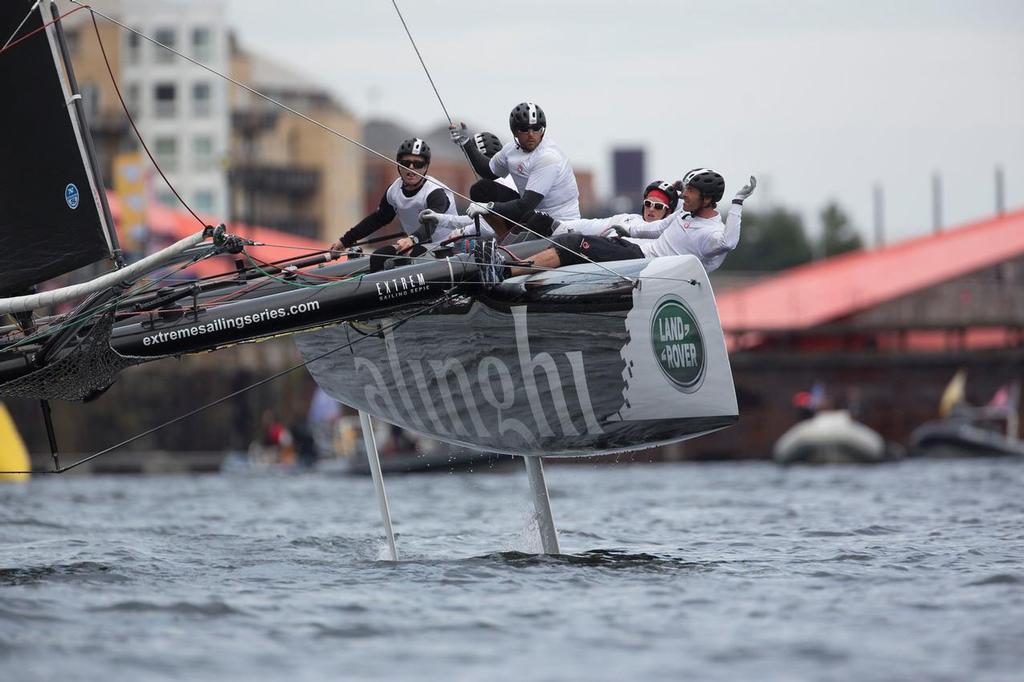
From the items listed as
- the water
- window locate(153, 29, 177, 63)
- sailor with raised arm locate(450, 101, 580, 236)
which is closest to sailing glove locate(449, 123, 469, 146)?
sailor with raised arm locate(450, 101, 580, 236)

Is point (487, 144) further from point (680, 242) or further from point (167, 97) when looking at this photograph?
point (167, 97)

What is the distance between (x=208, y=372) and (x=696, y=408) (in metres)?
29.7

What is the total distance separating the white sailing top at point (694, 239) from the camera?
32.0 feet

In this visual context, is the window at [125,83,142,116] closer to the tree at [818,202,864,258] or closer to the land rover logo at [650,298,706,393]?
the tree at [818,202,864,258]

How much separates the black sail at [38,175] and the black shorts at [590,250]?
Result: 2.93 m

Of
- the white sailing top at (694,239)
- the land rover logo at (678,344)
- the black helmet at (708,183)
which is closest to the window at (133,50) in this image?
the white sailing top at (694,239)

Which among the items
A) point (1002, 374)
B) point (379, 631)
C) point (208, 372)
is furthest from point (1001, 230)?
point (379, 631)

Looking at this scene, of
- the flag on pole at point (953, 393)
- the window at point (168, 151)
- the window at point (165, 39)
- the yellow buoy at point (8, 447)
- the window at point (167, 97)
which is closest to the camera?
the yellow buoy at point (8, 447)

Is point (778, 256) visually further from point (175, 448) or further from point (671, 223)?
point (671, 223)

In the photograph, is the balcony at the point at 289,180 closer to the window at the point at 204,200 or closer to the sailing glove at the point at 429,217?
the window at the point at 204,200

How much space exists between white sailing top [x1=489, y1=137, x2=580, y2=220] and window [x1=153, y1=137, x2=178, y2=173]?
56.0 meters

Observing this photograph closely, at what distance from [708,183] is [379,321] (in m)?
2.22

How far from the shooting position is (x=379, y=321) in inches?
411

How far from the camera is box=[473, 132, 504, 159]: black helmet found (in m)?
10.7
